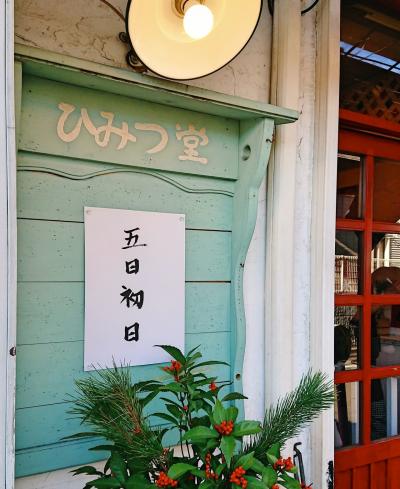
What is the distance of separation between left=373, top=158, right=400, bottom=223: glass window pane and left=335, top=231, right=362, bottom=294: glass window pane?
0.19m

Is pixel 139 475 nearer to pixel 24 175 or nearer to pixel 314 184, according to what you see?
pixel 24 175

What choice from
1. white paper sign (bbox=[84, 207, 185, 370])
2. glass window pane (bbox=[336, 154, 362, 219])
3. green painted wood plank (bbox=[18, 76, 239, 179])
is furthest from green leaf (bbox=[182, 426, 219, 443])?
glass window pane (bbox=[336, 154, 362, 219])

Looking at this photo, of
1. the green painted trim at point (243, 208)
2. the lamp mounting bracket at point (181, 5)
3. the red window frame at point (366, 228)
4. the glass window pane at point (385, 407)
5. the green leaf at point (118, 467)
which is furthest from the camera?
the glass window pane at point (385, 407)

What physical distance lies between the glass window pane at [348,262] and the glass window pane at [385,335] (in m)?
0.18

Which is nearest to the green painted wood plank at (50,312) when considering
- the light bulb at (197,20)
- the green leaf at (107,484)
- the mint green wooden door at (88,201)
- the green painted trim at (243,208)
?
the mint green wooden door at (88,201)

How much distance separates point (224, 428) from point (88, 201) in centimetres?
74

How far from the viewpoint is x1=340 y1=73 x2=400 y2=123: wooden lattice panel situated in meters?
1.98

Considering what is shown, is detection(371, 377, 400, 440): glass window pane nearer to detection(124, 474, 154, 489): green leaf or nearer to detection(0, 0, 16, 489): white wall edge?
detection(124, 474, 154, 489): green leaf

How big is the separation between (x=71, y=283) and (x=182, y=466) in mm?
597

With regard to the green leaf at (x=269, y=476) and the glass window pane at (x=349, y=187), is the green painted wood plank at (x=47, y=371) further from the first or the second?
the glass window pane at (x=349, y=187)

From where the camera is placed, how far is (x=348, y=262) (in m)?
1.99

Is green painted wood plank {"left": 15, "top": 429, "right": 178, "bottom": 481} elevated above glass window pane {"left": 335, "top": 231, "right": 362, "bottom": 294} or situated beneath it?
situated beneath

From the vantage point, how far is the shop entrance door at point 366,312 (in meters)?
1.94

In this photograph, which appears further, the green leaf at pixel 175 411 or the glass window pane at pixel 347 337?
the glass window pane at pixel 347 337
